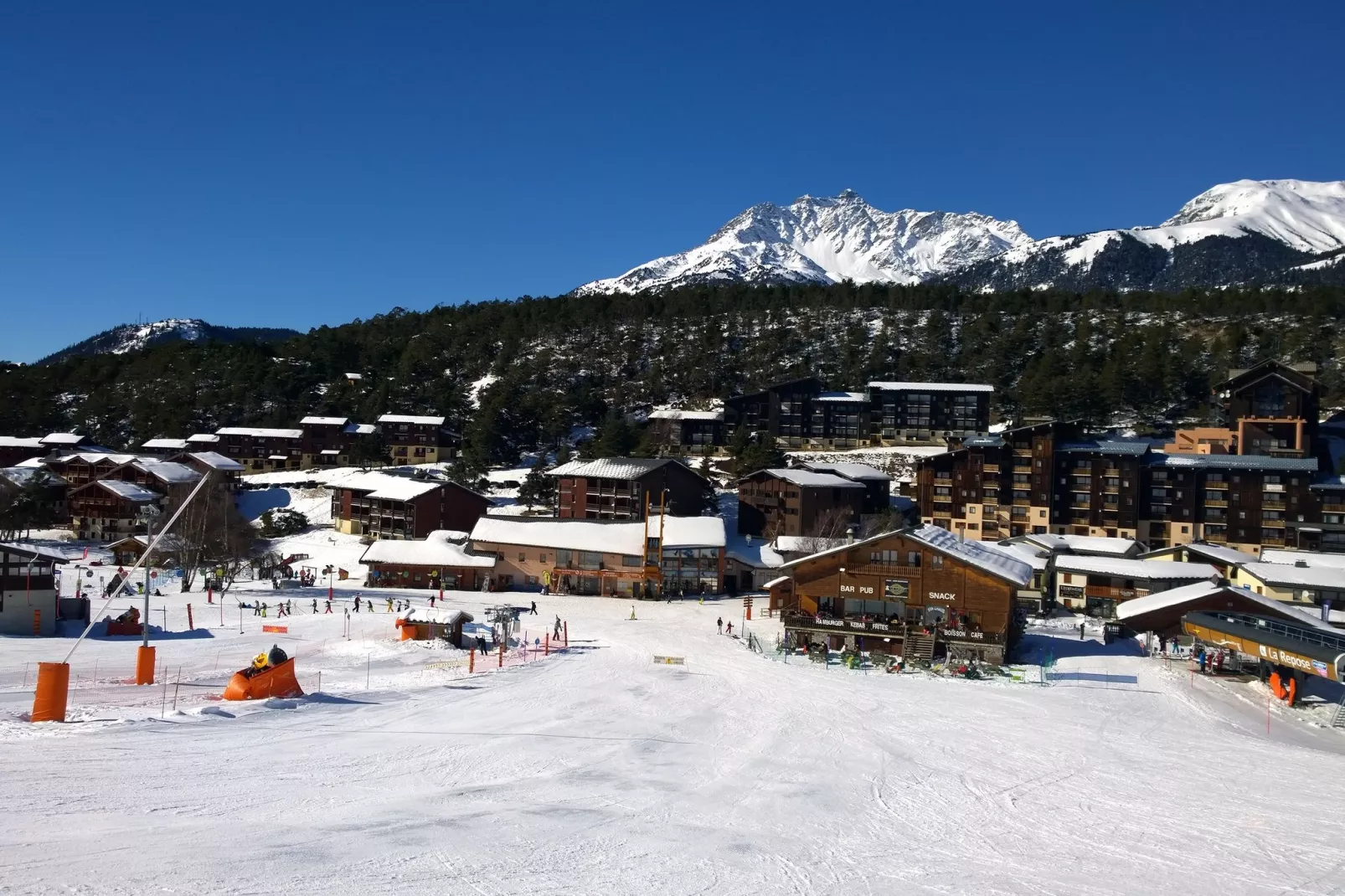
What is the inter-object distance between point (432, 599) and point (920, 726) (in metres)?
23.5

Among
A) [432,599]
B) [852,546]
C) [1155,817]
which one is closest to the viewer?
[1155,817]

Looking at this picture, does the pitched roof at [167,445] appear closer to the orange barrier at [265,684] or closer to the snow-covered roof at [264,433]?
the snow-covered roof at [264,433]

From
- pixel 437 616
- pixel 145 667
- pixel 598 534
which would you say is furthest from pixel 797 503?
pixel 145 667

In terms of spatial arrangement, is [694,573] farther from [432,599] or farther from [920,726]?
[920,726]

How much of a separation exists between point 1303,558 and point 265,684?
49141mm

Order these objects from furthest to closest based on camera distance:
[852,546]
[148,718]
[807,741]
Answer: [852,546]
[807,741]
[148,718]

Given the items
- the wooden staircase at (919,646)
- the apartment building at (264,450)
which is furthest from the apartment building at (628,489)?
the apartment building at (264,450)

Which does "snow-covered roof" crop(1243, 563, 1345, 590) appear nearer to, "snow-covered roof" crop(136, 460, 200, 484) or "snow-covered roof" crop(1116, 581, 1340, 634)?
"snow-covered roof" crop(1116, 581, 1340, 634)

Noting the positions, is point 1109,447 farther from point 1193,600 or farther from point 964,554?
point 964,554

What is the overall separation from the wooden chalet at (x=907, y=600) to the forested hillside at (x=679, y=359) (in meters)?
41.9

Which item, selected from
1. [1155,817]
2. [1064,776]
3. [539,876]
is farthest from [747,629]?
[539,876]

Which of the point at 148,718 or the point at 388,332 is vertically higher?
the point at 388,332

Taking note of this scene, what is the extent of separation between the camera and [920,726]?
2139 centimetres

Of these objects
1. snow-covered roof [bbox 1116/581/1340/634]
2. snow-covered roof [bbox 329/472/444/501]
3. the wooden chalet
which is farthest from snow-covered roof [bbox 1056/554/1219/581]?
snow-covered roof [bbox 329/472/444/501]
